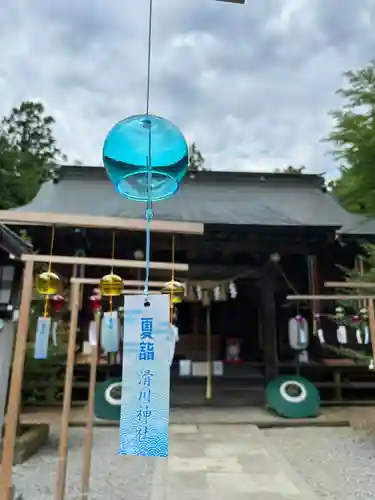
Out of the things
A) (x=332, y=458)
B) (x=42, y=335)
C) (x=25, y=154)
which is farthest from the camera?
(x=25, y=154)

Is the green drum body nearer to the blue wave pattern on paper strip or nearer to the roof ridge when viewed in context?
the blue wave pattern on paper strip

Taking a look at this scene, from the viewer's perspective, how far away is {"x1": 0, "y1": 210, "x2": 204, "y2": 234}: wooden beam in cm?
266

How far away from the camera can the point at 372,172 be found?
6.23 metres

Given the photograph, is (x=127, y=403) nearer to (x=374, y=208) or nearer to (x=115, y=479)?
(x=115, y=479)

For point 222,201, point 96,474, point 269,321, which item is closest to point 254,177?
point 222,201

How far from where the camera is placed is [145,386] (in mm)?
2732

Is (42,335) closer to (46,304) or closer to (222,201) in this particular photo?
(46,304)

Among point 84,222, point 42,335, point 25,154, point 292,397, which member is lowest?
point 292,397

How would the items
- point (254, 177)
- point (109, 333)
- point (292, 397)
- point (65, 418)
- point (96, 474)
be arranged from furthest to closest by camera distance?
point (254, 177)
point (292, 397)
point (109, 333)
point (96, 474)
point (65, 418)

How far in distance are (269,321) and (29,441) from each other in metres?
4.95

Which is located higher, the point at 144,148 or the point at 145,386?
the point at 144,148

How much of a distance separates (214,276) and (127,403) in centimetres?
588

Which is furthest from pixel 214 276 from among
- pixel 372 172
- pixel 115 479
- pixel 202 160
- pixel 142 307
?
pixel 202 160

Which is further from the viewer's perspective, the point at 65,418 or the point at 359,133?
the point at 359,133
